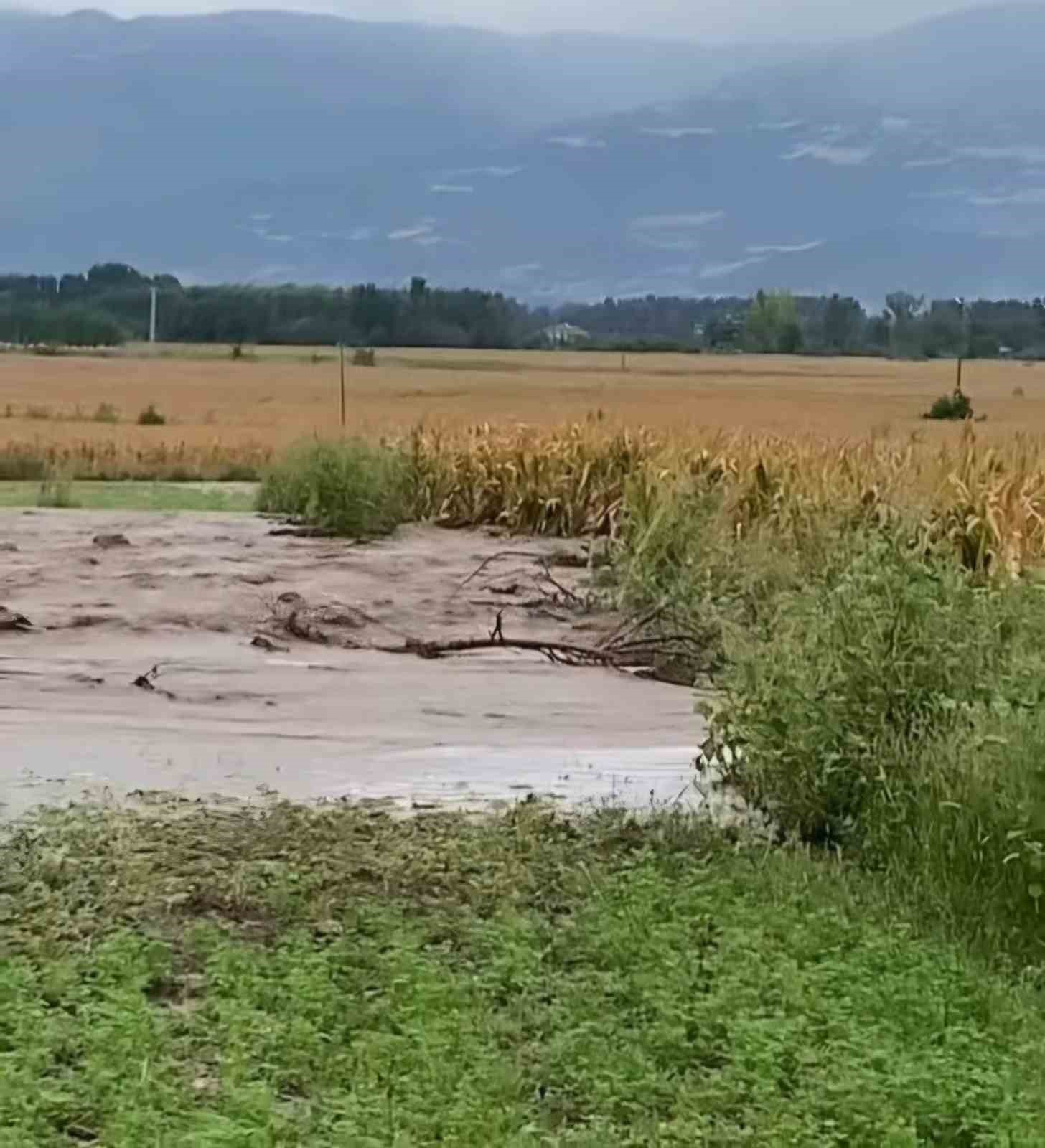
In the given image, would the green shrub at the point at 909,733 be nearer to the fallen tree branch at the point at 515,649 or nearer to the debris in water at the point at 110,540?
the fallen tree branch at the point at 515,649

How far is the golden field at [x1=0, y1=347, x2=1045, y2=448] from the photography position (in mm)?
25969

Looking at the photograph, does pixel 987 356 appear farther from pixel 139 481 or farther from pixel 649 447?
pixel 649 447

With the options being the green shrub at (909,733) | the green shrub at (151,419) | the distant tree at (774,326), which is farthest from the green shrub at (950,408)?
the distant tree at (774,326)

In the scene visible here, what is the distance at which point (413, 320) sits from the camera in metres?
55.8

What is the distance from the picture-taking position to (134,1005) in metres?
3.93

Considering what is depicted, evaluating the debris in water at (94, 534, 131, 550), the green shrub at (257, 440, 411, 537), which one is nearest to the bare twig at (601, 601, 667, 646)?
the debris in water at (94, 534, 131, 550)

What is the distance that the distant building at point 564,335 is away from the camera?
59.8 m

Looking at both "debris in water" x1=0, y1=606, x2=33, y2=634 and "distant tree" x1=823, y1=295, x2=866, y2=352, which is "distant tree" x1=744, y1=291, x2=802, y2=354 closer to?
"distant tree" x1=823, y1=295, x2=866, y2=352

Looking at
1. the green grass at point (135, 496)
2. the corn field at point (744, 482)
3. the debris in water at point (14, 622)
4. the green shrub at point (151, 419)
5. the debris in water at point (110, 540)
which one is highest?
the corn field at point (744, 482)

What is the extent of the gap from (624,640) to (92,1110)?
5962 mm

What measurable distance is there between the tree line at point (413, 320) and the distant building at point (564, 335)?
12 cm

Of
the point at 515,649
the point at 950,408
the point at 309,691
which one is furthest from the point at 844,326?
the point at 309,691

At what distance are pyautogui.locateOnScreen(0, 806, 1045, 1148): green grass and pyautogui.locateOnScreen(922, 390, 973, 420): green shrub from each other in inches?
857

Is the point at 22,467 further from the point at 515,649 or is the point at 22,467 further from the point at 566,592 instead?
the point at 515,649
